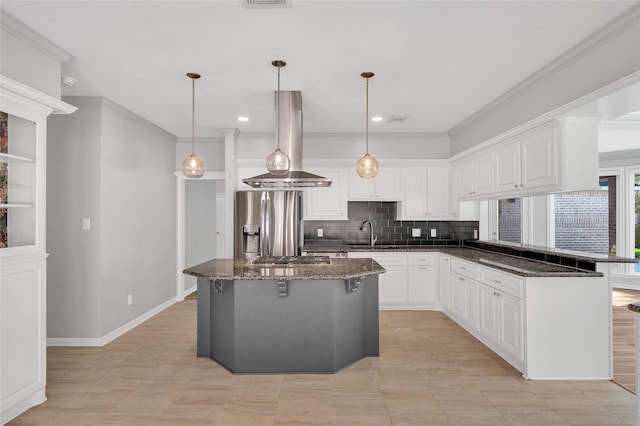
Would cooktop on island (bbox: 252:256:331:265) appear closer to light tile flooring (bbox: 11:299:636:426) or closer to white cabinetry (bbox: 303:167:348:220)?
light tile flooring (bbox: 11:299:636:426)

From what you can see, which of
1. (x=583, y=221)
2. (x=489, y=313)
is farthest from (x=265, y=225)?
(x=583, y=221)

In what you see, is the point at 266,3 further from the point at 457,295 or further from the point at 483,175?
the point at 457,295

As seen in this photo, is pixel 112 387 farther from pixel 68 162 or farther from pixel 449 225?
pixel 449 225

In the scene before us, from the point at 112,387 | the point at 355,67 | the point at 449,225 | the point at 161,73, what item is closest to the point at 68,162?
the point at 161,73

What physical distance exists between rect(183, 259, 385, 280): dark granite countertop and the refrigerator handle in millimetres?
1469

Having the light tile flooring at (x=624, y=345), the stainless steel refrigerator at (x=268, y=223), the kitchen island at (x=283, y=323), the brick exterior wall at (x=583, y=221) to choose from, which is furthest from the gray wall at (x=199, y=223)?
the brick exterior wall at (x=583, y=221)

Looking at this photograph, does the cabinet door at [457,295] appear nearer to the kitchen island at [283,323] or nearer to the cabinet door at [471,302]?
the cabinet door at [471,302]

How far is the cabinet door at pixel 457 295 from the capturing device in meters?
4.68

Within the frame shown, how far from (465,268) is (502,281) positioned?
0.96 m

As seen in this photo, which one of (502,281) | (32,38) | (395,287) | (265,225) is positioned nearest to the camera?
(32,38)

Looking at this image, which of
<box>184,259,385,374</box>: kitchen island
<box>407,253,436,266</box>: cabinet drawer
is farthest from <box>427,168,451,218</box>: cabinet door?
<box>184,259,385,374</box>: kitchen island

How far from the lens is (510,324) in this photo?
3.48 metres

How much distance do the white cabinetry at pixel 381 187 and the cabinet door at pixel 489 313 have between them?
88.7 inches

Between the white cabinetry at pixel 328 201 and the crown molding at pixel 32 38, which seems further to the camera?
the white cabinetry at pixel 328 201
